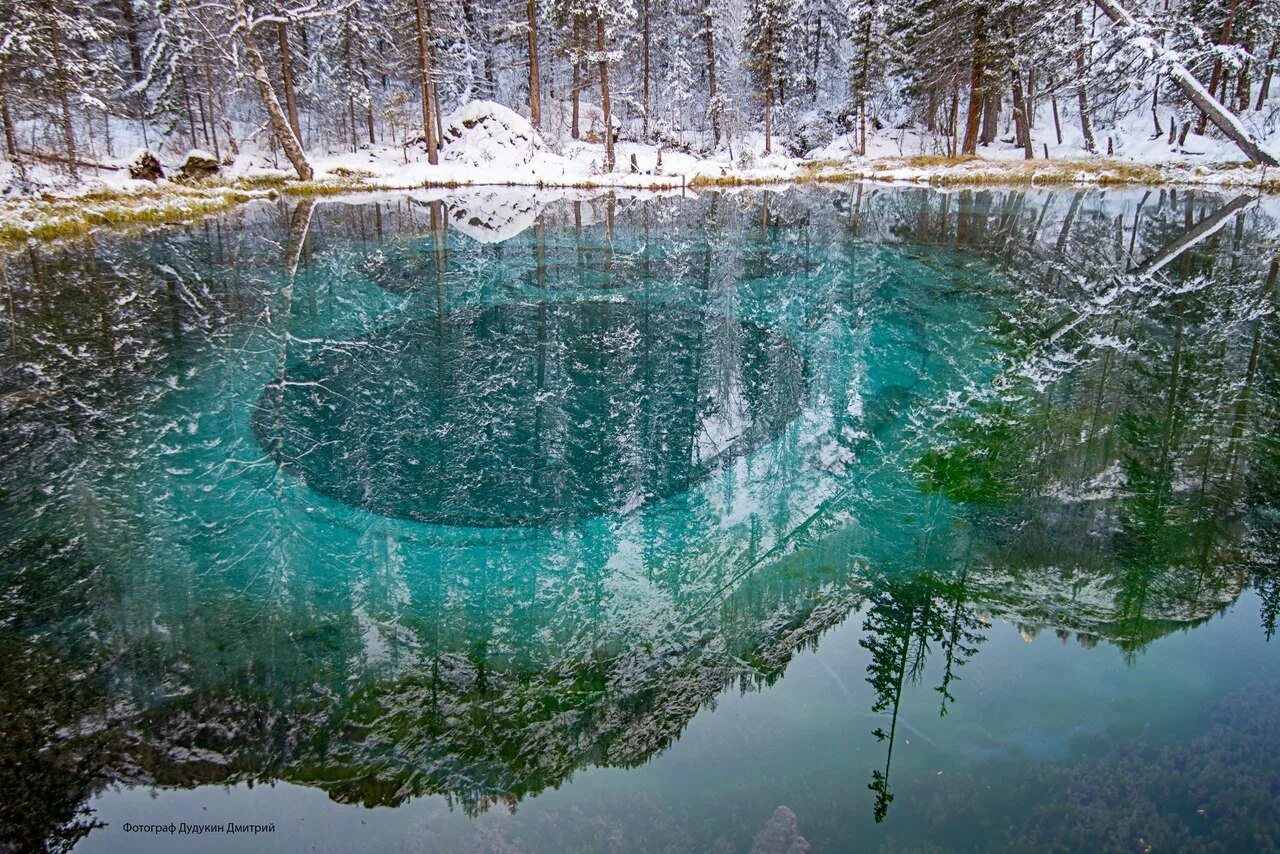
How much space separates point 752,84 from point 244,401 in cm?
4387

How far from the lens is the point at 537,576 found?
4.05 meters

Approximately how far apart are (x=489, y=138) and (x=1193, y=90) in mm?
23444

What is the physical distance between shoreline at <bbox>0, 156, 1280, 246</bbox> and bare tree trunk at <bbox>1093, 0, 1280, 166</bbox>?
0.57 m

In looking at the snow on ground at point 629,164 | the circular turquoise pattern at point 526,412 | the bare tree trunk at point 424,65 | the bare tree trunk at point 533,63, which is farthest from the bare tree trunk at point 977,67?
the circular turquoise pattern at point 526,412

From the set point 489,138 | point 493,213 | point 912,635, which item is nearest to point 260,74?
point 489,138

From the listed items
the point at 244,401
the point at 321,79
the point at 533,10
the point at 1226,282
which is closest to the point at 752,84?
the point at 533,10

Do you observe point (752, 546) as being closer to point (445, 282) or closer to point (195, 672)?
point (195, 672)

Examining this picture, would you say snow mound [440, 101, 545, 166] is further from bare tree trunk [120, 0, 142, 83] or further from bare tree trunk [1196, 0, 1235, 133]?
bare tree trunk [1196, 0, 1235, 133]

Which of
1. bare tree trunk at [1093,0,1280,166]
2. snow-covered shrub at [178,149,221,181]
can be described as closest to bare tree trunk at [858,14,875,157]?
bare tree trunk at [1093,0,1280,166]

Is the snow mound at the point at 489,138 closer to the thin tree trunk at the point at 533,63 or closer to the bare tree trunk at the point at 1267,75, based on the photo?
the thin tree trunk at the point at 533,63

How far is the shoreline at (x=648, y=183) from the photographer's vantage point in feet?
50.6

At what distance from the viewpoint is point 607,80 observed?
27703 millimetres

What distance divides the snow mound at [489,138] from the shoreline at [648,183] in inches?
64.9

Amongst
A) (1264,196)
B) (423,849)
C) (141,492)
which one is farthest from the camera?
(1264,196)
